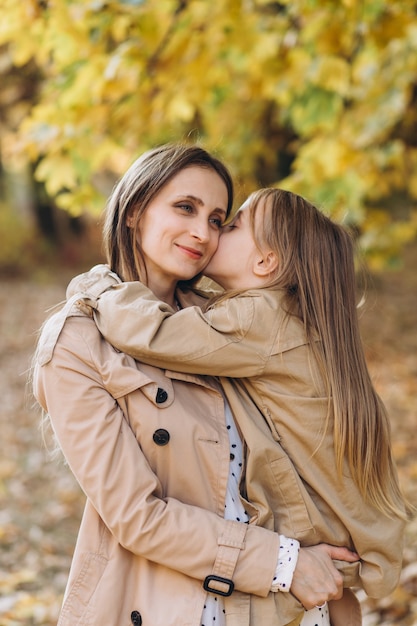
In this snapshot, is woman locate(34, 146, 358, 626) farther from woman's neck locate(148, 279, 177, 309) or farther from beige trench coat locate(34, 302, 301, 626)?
woman's neck locate(148, 279, 177, 309)

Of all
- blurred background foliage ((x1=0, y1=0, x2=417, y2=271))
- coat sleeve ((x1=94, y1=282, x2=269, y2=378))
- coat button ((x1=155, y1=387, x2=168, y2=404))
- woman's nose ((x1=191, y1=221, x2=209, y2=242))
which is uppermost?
blurred background foliage ((x1=0, y1=0, x2=417, y2=271))

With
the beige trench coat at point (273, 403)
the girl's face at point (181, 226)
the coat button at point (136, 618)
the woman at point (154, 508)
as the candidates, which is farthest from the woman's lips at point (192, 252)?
the coat button at point (136, 618)

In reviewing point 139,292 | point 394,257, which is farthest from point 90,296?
A: point 394,257

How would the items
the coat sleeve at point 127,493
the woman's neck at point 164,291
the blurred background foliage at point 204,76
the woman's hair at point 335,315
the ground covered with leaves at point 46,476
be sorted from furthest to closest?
the ground covered with leaves at point 46,476, the blurred background foliage at point 204,76, the woman's neck at point 164,291, the woman's hair at point 335,315, the coat sleeve at point 127,493

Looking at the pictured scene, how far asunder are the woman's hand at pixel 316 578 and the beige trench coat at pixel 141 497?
0.07m

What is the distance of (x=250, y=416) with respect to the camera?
2180 mm

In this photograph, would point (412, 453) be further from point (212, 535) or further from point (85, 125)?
point (212, 535)

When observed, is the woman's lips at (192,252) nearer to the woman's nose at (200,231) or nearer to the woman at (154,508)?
the woman's nose at (200,231)

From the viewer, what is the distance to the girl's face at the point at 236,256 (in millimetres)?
2363

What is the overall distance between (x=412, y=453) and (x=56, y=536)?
3.35m

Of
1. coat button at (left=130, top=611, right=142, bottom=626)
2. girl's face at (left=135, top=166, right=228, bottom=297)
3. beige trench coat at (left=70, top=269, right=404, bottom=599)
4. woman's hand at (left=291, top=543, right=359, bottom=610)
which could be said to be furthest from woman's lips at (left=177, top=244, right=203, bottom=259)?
coat button at (left=130, top=611, right=142, bottom=626)

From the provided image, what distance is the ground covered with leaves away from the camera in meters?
4.27

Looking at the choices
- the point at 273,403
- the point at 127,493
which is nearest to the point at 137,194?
→ the point at 273,403

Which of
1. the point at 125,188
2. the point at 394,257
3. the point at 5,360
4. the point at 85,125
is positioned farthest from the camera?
the point at 5,360
